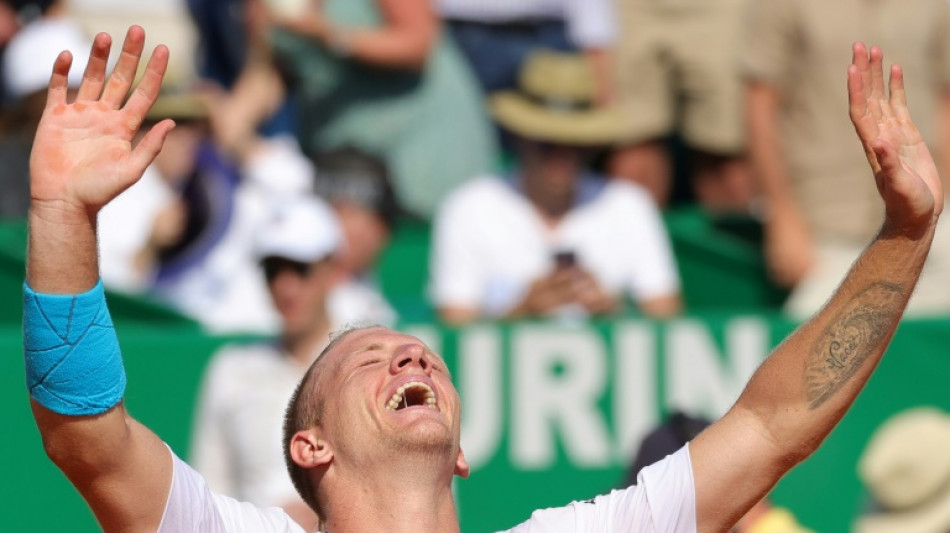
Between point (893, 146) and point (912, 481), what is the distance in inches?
87.8

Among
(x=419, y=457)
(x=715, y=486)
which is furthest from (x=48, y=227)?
(x=715, y=486)

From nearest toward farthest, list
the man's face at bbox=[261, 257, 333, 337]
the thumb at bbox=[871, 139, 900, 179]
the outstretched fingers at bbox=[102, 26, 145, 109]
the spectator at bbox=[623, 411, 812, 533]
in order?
the outstretched fingers at bbox=[102, 26, 145, 109] < the thumb at bbox=[871, 139, 900, 179] < the spectator at bbox=[623, 411, 812, 533] < the man's face at bbox=[261, 257, 333, 337]

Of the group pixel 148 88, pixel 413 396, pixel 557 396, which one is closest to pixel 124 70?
pixel 148 88

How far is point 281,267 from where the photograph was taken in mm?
5941

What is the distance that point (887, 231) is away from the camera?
336 cm

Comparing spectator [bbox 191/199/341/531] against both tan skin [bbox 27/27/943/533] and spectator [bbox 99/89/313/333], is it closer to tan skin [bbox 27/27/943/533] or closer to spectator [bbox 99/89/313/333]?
spectator [bbox 99/89/313/333]

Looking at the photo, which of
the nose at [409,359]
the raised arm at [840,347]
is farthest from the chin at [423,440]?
the raised arm at [840,347]

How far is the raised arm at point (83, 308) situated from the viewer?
2.90 metres

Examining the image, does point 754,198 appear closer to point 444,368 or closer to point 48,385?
point 444,368

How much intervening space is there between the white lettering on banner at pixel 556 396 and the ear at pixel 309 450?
2.72 metres

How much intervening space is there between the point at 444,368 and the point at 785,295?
12.3ft

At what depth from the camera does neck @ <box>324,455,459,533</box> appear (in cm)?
336

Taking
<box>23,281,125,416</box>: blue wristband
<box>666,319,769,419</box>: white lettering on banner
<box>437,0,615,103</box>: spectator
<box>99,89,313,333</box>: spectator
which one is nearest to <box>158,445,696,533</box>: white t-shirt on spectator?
<box>23,281,125,416</box>: blue wristband

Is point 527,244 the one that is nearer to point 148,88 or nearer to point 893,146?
point 893,146
